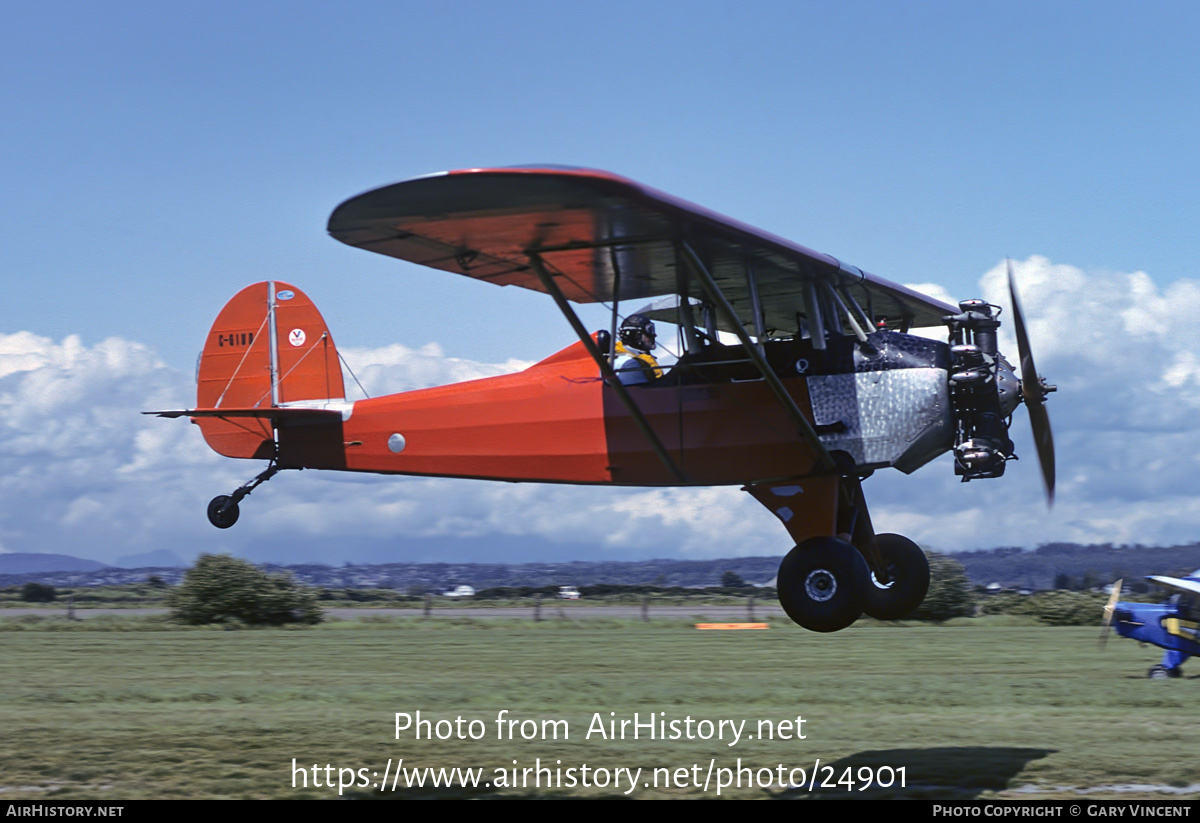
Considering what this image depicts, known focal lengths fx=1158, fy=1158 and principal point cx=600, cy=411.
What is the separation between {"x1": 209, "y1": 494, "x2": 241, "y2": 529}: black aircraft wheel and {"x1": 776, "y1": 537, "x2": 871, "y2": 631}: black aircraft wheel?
6272mm

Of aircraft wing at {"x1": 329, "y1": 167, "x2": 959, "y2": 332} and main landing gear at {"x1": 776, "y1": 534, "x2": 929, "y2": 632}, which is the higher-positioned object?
aircraft wing at {"x1": 329, "y1": 167, "x2": 959, "y2": 332}

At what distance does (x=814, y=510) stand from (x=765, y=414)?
1.06m

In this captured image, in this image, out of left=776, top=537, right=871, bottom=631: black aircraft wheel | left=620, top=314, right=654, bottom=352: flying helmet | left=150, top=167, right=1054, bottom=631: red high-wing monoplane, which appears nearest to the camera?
left=150, top=167, right=1054, bottom=631: red high-wing monoplane

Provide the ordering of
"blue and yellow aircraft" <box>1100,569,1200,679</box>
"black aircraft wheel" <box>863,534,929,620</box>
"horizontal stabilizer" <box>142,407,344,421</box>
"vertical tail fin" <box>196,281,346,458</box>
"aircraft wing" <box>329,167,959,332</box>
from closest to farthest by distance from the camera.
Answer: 1. "aircraft wing" <box>329,167,959,332</box>
2. "black aircraft wheel" <box>863,534,929,620</box>
3. "horizontal stabilizer" <box>142,407,344,421</box>
4. "vertical tail fin" <box>196,281,346,458</box>
5. "blue and yellow aircraft" <box>1100,569,1200,679</box>

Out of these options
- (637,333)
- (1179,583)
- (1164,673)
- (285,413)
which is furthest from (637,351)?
(1164,673)

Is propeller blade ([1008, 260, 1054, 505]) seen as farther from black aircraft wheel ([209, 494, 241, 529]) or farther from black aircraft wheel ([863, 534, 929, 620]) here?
black aircraft wheel ([209, 494, 241, 529])

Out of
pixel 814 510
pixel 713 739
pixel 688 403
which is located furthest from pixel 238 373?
pixel 713 739

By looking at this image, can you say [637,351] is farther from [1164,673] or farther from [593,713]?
[1164,673]

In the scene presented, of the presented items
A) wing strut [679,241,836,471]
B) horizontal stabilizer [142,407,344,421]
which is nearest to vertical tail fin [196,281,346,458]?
horizontal stabilizer [142,407,344,421]

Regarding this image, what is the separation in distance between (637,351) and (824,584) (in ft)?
9.71

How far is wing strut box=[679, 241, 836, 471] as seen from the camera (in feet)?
32.8

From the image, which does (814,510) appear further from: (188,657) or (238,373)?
(188,657)

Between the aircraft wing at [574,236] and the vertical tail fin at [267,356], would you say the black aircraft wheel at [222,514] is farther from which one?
the aircraft wing at [574,236]

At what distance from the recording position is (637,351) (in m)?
11.8
